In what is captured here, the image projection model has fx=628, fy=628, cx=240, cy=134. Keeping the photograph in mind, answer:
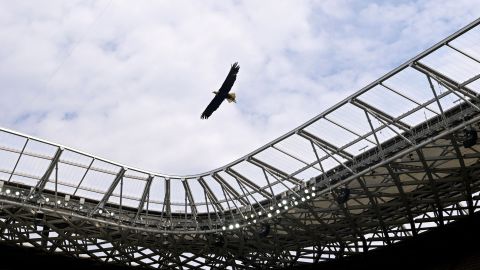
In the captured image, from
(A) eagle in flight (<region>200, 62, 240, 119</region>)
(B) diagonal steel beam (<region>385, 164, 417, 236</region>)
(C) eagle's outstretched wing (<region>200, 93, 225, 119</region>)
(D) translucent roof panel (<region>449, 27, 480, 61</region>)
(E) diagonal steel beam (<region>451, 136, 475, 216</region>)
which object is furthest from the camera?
(C) eagle's outstretched wing (<region>200, 93, 225, 119</region>)

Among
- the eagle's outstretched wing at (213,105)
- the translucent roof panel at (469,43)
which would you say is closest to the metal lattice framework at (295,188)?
the translucent roof panel at (469,43)

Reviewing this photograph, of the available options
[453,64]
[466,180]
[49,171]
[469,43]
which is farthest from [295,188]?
[49,171]

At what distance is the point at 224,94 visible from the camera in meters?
37.7

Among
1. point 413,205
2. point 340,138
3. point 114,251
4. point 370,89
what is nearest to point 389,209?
point 413,205

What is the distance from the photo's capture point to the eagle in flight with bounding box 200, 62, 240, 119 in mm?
36969

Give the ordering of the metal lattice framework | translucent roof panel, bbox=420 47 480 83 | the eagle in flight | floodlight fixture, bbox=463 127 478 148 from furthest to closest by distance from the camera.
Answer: the eagle in flight
the metal lattice framework
floodlight fixture, bbox=463 127 478 148
translucent roof panel, bbox=420 47 480 83

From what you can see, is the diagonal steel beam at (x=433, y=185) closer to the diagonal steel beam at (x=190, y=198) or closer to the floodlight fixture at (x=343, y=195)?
the floodlight fixture at (x=343, y=195)

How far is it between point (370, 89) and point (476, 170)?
10.6 meters

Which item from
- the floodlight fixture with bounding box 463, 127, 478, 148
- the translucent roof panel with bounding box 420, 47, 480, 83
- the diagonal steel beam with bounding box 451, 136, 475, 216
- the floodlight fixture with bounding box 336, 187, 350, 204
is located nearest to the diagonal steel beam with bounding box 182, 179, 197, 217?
the floodlight fixture with bounding box 336, 187, 350, 204

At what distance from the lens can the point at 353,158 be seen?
38875mm

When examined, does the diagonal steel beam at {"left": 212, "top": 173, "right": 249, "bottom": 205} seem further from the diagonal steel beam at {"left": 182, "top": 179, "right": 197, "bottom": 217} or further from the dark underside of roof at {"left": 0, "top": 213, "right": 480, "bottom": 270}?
the dark underside of roof at {"left": 0, "top": 213, "right": 480, "bottom": 270}

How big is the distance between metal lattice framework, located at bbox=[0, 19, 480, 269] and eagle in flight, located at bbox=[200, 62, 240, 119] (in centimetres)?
459

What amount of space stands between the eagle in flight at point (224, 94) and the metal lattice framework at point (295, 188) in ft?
15.1

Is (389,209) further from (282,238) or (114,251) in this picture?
(114,251)
